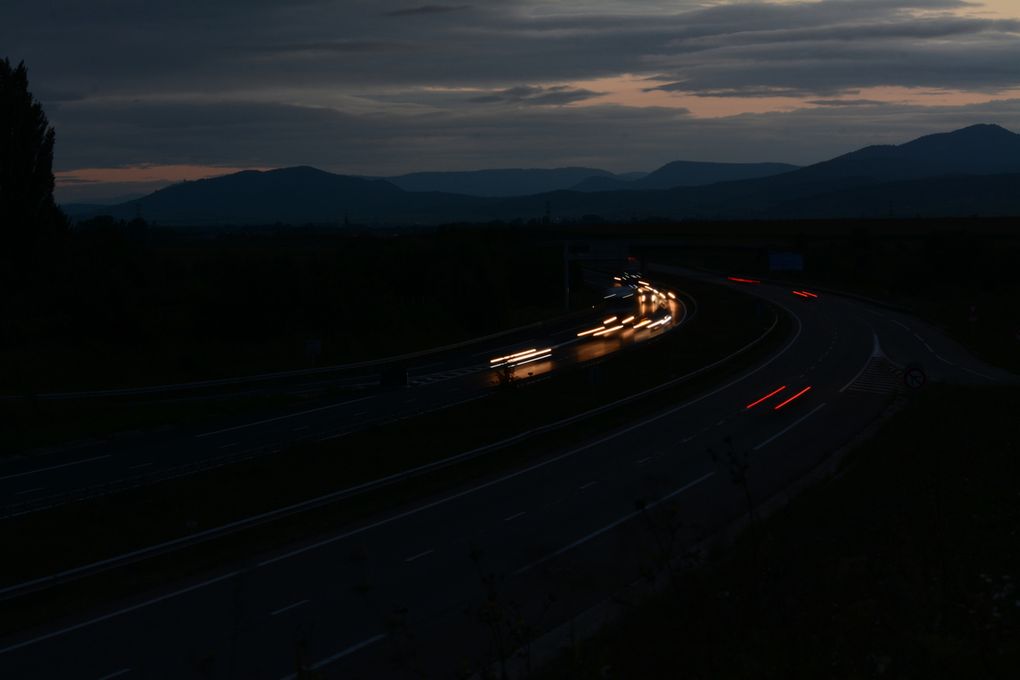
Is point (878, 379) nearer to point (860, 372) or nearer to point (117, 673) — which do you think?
point (860, 372)

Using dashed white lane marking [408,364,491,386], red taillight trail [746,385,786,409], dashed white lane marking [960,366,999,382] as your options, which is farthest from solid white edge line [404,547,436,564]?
dashed white lane marking [960,366,999,382]

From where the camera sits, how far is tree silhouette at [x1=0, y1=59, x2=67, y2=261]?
2034 inches

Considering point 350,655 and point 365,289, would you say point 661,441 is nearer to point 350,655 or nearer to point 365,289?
point 350,655

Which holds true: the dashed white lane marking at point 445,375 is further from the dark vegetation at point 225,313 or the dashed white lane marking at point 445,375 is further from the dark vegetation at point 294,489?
the dark vegetation at point 294,489

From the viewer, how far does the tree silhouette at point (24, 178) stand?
5166 centimetres

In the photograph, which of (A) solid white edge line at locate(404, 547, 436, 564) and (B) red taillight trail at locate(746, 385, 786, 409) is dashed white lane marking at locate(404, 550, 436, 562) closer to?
(A) solid white edge line at locate(404, 547, 436, 564)

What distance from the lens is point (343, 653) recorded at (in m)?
11.6

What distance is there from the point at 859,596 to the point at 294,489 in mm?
12728

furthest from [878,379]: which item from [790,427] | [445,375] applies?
[445,375]

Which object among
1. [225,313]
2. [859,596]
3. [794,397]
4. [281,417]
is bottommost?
[794,397]

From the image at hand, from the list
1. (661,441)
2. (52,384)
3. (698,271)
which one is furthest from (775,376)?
(698,271)

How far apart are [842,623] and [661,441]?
16884 mm

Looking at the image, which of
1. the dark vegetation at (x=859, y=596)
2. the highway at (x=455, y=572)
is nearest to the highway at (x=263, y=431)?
the highway at (x=455, y=572)

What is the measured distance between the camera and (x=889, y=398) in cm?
3155
